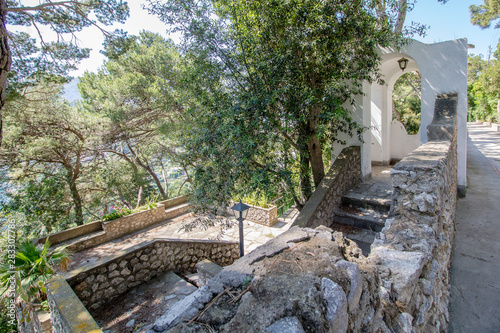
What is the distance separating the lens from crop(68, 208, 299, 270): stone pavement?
728cm

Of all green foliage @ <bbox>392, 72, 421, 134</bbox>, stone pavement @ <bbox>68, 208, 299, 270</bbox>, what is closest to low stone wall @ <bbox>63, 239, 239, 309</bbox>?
stone pavement @ <bbox>68, 208, 299, 270</bbox>

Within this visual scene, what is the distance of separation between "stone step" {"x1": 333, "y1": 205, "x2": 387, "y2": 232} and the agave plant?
515 centimetres

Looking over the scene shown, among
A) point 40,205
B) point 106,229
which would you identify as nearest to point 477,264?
point 106,229

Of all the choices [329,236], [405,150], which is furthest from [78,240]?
[405,150]

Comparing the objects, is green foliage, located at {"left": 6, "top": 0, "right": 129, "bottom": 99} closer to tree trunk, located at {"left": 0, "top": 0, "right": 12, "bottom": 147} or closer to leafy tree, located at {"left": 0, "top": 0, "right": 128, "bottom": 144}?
leafy tree, located at {"left": 0, "top": 0, "right": 128, "bottom": 144}

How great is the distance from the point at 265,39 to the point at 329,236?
3681mm

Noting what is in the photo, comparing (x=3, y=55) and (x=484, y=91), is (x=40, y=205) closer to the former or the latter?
(x=3, y=55)

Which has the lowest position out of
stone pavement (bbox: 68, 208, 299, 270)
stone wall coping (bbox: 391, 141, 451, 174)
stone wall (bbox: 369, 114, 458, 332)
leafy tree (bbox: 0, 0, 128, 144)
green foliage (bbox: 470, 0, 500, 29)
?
stone pavement (bbox: 68, 208, 299, 270)

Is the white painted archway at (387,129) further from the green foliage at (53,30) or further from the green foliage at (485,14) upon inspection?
the green foliage at (485,14)

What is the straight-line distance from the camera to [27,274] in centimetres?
400

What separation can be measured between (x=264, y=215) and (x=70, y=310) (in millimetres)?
6015

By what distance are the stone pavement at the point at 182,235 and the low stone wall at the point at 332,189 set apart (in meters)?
2.07

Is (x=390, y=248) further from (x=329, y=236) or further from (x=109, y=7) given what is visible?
(x=109, y=7)

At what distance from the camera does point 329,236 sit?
1.74 metres
